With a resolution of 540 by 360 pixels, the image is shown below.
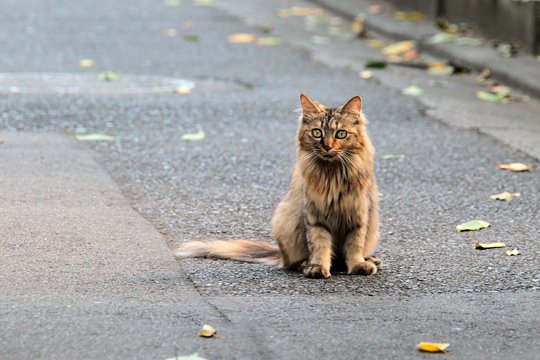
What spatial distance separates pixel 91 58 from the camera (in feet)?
41.8

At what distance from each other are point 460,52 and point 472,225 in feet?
19.4

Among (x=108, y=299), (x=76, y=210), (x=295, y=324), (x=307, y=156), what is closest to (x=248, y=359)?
Result: (x=295, y=324)

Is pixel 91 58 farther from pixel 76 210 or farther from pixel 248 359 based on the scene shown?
pixel 248 359

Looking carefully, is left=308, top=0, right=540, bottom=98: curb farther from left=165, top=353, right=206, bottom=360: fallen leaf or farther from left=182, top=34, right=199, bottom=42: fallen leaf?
left=165, top=353, right=206, bottom=360: fallen leaf

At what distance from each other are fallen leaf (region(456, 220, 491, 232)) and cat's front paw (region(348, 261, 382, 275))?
1.03m

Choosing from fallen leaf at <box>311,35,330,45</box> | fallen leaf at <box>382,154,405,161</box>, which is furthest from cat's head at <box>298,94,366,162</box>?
fallen leaf at <box>311,35,330,45</box>

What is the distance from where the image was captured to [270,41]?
13945 mm

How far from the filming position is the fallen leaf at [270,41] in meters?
13.8

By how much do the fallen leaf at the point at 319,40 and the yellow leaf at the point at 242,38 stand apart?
0.68 metres

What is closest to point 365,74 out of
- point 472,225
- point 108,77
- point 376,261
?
point 108,77

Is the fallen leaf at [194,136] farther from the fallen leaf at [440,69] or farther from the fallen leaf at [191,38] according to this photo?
the fallen leaf at [191,38]

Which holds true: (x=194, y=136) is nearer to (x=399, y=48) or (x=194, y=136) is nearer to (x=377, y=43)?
(x=399, y=48)

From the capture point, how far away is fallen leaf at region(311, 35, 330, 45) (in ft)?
46.0

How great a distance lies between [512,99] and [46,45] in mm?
5507
